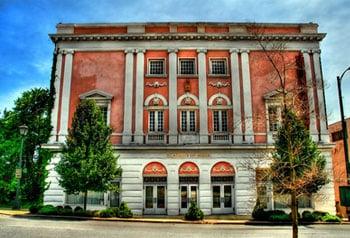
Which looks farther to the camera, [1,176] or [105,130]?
[1,176]

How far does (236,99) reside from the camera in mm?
29172

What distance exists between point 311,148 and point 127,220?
13059 millimetres

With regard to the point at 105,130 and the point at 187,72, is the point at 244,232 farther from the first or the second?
the point at 187,72

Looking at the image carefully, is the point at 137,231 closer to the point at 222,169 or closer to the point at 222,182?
the point at 222,182

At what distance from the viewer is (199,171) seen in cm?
2772

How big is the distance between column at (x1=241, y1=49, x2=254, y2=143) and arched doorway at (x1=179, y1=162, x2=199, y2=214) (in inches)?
190

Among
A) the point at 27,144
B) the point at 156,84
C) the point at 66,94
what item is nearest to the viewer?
the point at 66,94

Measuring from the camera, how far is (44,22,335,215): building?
90.1 ft

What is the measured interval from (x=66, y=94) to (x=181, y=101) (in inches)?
369

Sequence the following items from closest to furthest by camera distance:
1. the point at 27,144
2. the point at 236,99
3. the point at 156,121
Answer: the point at 156,121 < the point at 236,99 < the point at 27,144

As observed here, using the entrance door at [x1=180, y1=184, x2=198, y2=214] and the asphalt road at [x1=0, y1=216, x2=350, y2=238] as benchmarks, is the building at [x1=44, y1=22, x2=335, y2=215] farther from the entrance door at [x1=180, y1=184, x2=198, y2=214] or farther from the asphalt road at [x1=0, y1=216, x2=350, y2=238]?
the asphalt road at [x1=0, y1=216, x2=350, y2=238]

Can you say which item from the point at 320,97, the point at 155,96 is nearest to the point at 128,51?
the point at 155,96

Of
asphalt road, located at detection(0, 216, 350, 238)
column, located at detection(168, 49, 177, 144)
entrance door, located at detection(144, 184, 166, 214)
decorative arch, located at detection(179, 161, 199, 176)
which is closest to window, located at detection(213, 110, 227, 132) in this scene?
column, located at detection(168, 49, 177, 144)

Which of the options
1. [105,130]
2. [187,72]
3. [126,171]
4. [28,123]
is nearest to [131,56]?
[187,72]
